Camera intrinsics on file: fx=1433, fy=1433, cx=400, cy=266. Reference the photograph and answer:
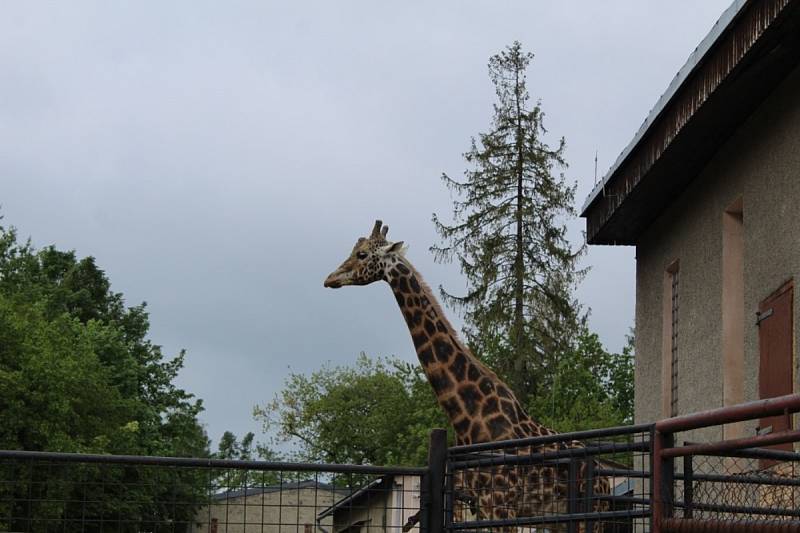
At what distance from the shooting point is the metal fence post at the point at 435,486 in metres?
8.02

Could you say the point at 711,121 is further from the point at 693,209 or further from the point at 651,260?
the point at 651,260

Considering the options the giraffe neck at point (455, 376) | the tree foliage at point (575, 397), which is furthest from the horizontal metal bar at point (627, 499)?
the tree foliage at point (575, 397)

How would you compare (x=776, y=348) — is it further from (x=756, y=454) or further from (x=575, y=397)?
(x=575, y=397)

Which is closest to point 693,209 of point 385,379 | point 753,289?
point 753,289

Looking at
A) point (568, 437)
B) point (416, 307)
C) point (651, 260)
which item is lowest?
point (568, 437)

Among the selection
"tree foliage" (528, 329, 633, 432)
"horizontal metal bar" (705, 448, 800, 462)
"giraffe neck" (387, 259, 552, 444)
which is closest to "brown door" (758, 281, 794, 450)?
"giraffe neck" (387, 259, 552, 444)

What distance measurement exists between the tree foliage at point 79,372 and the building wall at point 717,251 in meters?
15.1

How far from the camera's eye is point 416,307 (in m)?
13.2

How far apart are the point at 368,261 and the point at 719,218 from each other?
3.31 metres

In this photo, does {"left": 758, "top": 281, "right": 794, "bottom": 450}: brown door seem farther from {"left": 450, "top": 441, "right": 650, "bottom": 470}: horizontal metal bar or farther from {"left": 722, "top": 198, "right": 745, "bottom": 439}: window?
{"left": 450, "top": 441, "right": 650, "bottom": 470}: horizontal metal bar

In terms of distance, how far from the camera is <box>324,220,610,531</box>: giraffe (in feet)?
37.5

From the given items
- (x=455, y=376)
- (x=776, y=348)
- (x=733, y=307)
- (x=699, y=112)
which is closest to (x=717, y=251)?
(x=733, y=307)

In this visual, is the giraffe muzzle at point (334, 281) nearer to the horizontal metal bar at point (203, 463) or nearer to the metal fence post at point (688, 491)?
the horizontal metal bar at point (203, 463)

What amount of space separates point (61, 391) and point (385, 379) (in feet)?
107
